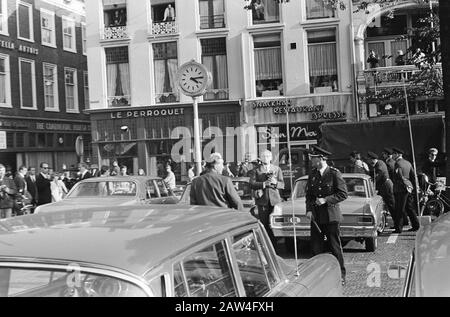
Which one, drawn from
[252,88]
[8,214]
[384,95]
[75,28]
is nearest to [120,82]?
[252,88]

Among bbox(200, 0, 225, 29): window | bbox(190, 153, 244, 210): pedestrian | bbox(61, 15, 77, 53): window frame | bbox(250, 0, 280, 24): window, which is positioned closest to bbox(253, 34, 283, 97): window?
bbox(250, 0, 280, 24): window

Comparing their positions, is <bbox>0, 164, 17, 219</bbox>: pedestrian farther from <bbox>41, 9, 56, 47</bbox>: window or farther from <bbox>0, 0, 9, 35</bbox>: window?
<bbox>41, 9, 56, 47</bbox>: window

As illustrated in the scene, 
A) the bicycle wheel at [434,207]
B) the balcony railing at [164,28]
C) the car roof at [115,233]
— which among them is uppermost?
the balcony railing at [164,28]

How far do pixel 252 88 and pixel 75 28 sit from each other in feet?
48.8

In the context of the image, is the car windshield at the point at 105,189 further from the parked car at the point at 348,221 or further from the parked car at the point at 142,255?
the parked car at the point at 142,255

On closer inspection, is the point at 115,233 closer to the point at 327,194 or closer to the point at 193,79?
the point at 327,194

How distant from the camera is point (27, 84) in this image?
1225 inches

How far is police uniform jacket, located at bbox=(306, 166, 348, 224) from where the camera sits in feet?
23.5

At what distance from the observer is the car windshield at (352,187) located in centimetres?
1068

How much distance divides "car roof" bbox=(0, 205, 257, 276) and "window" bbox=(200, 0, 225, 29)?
24.2 metres

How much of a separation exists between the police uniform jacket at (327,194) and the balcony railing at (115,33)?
22044mm

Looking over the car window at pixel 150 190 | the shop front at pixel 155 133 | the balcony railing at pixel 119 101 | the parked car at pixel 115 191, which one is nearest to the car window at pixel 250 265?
the parked car at pixel 115 191

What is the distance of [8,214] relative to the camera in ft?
43.7

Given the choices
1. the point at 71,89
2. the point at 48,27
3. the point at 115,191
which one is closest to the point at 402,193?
the point at 115,191
